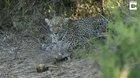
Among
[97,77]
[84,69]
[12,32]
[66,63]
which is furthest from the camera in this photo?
[12,32]

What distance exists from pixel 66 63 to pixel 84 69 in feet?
1.26

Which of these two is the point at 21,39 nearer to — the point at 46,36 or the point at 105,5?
the point at 46,36

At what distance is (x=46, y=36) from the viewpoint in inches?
221

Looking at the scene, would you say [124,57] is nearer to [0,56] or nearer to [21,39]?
[0,56]

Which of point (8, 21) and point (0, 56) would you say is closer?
point (0, 56)

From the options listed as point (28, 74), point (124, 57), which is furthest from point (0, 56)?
point (124, 57)

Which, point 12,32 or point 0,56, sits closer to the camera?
point 0,56

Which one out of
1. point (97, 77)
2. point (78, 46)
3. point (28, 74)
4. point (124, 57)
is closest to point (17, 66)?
point (28, 74)

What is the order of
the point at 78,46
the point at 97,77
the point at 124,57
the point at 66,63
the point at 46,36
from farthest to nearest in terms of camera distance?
the point at 46,36
the point at 78,46
the point at 66,63
the point at 97,77
the point at 124,57

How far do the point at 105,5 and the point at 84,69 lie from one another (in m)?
1.87

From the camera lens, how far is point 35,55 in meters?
5.10

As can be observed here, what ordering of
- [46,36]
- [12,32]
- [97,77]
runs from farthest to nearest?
[12,32] < [46,36] < [97,77]

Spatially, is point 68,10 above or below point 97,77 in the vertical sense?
above

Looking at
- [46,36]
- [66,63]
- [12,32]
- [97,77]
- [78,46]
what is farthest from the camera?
[12,32]
